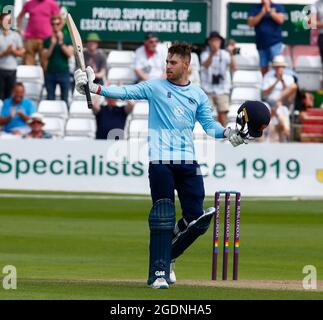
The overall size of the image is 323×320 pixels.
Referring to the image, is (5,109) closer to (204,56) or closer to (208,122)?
(204,56)

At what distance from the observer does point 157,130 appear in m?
10.8

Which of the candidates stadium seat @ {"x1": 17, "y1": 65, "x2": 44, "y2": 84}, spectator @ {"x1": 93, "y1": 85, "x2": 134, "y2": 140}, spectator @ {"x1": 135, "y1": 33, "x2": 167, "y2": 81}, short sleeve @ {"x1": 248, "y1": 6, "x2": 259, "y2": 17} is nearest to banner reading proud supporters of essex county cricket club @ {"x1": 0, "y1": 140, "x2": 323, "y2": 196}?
spectator @ {"x1": 93, "y1": 85, "x2": 134, "y2": 140}

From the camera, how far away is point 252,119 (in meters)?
10.8

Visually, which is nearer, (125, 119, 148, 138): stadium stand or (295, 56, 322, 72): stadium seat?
(125, 119, 148, 138): stadium stand

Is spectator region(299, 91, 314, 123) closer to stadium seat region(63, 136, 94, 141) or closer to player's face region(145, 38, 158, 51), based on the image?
player's face region(145, 38, 158, 51)

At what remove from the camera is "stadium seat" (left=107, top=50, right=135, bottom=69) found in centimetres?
2389

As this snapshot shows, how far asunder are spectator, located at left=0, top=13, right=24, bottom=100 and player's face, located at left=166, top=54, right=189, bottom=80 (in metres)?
12.7

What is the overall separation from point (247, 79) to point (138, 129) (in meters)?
2.35

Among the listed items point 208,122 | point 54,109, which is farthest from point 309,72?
point 208,122

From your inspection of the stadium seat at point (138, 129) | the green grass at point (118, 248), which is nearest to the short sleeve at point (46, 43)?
the stadium seat at point (138, 129)

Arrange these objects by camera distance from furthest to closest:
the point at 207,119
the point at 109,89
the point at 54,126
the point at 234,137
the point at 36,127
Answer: the point at 54,126, the point at 36,127, the point at 207,119, the point at 234,137, the point at 109,89

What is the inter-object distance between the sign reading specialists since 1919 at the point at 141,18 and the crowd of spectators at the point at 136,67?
101 cm

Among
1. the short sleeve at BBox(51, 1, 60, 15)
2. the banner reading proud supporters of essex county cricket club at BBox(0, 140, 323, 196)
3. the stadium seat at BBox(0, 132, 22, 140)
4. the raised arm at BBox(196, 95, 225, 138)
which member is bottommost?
the banner reading proud supporters of essex county cricket club at BBox(0, 140, 323, 196)
